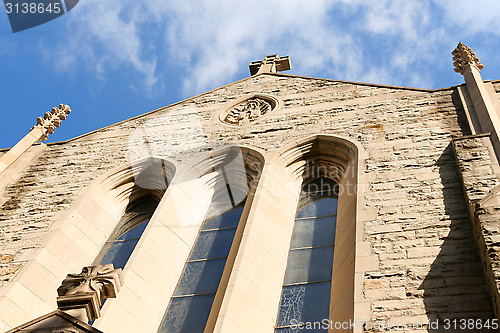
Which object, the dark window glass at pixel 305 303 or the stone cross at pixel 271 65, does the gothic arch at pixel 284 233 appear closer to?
the dark window glass at pixel 305 303

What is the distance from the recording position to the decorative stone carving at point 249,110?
11.4m

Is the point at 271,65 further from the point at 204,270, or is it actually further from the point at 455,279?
the point at 455,279

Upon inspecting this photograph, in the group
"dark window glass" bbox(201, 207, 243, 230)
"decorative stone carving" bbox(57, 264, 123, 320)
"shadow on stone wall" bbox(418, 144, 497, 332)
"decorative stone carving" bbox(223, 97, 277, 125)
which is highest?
"decorative stone carving" bbox(223, 97, 277, 125)

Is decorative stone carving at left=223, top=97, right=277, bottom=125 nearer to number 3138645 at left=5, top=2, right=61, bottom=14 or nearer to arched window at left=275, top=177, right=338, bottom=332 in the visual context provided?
arched window at left=275, top=177, right=338, bottom=332

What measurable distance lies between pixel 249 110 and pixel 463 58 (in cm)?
403

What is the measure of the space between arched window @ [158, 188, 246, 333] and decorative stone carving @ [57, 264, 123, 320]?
1.99 metres

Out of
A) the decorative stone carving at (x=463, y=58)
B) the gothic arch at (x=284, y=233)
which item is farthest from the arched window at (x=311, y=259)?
the decorative stone carving at (x=463, y=58)

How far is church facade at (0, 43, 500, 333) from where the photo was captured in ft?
19.6

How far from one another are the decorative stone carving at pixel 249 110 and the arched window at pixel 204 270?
1.94 metres

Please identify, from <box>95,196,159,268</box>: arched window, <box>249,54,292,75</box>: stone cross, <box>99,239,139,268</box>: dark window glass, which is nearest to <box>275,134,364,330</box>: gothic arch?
<box>95,196,159,268</box>: arched window

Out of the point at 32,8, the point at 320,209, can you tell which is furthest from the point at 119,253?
the point at 32,8

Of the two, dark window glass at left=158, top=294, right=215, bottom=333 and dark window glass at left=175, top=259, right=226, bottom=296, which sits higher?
dark window glass at left=175, top=259, right=226, bottom=296

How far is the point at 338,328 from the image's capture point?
20.0ft

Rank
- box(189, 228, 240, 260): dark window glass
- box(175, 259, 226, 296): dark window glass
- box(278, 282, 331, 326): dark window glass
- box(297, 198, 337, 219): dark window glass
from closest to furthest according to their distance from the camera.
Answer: box(278, 282, 331, 326): dark window glass < box(175, 259, 226, 296): dark window glass < box(189, 228, 240, 260): dark window glass < box(297, 198, 337, 219): dark window glass
